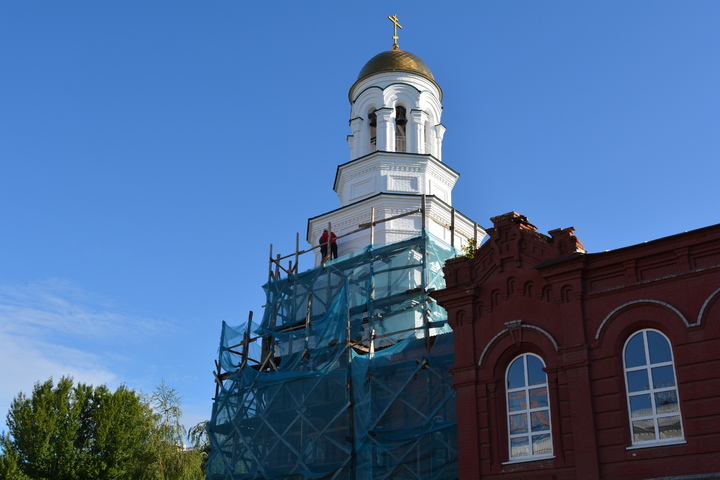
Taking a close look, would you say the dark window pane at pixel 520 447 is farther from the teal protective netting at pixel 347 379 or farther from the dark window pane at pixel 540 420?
the teal protective netting at pixel 347 379

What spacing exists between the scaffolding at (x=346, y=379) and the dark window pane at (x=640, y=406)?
5045mm

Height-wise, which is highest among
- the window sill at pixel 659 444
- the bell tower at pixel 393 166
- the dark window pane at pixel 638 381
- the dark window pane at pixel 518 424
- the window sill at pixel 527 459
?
the bell tower at pixel 393 166

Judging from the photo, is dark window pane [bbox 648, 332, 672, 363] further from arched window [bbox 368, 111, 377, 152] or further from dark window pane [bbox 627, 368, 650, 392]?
arched window [bbox 368, 111, 377, 152]

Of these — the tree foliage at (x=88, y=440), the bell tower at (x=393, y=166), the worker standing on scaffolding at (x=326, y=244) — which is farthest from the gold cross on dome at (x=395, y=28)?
the tree foliage at (x=88, y=440)

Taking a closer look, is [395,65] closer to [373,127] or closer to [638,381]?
[373,127]

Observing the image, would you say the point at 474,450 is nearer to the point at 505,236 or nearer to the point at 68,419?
the point at 505,236

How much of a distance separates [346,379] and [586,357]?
26.2 ft

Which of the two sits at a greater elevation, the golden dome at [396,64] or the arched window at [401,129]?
the golden dome at [396,64]

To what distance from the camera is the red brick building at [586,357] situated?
50.4 feet

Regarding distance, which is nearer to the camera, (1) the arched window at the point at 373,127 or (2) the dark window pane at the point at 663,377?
(2) the dark window pane at the point at 663,377

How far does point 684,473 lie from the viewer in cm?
1481

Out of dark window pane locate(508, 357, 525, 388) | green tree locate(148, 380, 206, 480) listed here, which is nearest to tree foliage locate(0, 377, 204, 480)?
green tree locate(148, 380, 206, 480)

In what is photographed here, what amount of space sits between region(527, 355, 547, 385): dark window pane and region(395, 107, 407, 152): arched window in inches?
631

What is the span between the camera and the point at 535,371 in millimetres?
17750
